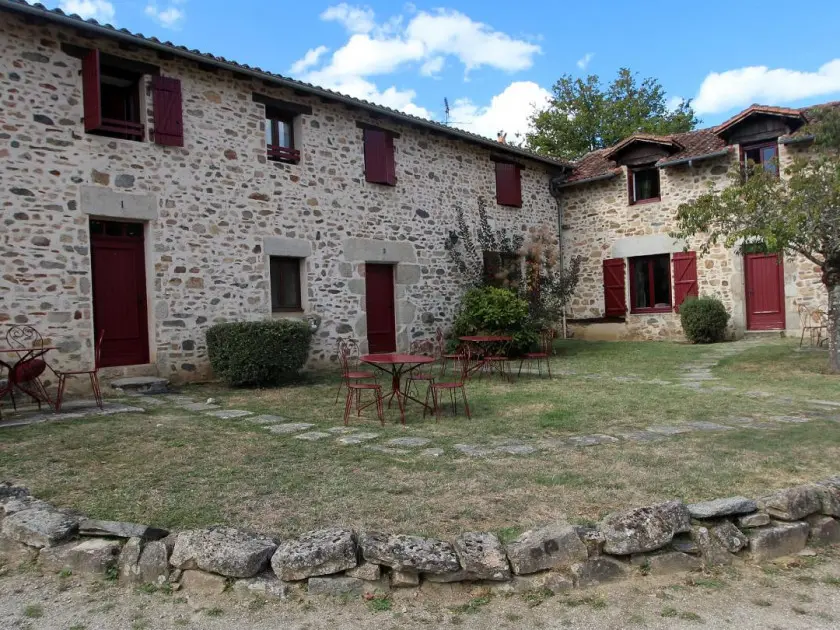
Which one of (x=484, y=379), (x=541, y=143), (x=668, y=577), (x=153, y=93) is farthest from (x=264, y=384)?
(x=541, y=143)

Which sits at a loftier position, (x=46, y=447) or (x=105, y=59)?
(x=105, y=59)

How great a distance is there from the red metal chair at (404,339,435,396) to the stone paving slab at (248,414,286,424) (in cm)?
130

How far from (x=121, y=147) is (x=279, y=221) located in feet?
8.41

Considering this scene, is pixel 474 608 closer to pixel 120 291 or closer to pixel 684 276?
pixel 120 291

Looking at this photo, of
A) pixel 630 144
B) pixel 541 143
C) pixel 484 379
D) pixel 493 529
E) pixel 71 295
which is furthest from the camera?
pixel 541 143

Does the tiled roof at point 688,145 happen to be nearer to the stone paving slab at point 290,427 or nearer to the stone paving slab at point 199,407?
the stone paving slab at point 290,427

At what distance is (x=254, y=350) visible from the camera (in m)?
8.34


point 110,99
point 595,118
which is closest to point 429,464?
point 110,99

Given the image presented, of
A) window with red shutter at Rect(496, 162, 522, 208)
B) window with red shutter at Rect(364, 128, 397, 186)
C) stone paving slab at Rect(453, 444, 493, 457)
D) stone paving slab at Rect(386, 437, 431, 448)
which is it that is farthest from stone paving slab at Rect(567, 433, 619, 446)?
window with red shutter at Rect(496, 162, 522, 208)

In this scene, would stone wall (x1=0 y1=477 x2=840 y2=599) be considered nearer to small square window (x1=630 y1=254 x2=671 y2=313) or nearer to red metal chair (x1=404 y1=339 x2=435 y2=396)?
red metal chair (x1=404 y1=339 x2=435 y2=396)

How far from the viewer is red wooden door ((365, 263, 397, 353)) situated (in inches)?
460

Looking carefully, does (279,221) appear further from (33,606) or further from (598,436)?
(33,606)

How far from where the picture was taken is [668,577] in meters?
2.89

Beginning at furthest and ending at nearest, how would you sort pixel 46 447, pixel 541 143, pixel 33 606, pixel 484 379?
pixel 541 143 < pixel 484 379 < pixel 46 447 < pixel 33 606
